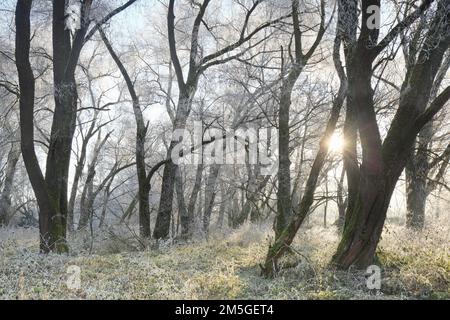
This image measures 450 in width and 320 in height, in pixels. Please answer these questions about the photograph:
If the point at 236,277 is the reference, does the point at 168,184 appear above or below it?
above

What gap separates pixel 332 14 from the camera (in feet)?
30.1

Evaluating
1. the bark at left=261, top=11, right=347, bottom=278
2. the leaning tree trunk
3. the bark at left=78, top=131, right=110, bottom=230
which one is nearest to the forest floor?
the bark at left=261, top=11, right=347, bottom=278

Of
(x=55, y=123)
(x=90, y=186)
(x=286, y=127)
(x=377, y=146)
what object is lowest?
(x=90, y=186)

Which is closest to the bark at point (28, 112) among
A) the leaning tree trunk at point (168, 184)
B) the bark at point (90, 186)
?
the leaning tree trunk at point (168, 184)

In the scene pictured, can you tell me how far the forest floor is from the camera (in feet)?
17.9

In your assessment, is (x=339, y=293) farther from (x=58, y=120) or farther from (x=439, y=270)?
(x=58, y=120)

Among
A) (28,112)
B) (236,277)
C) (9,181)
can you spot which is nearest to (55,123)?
(28,112)

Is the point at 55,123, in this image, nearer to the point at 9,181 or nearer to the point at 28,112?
the point at 28,112

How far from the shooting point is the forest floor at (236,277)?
545cm

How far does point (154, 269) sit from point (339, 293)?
2.71 metres

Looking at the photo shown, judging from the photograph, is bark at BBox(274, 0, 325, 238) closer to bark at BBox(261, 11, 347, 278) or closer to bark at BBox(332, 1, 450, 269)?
bark at BBox(261, 11, 347, 278)

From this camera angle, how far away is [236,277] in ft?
19.9

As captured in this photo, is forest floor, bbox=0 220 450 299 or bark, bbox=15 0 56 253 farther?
bark, bbox=15 0 56 253

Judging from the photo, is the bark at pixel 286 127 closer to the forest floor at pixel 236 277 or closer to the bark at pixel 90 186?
the forest floor at pixel 236 277
